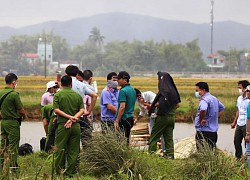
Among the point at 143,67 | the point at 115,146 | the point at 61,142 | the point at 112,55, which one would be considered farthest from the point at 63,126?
the point at 112,55

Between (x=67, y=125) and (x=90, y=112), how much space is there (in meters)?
1.37

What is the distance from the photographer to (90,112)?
28.4 feet

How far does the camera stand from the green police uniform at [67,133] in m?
7.35

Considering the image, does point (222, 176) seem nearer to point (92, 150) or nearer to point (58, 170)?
point (92, 150)

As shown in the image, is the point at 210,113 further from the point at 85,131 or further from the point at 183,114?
the point at 183,114

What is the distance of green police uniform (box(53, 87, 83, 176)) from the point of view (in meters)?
7.35

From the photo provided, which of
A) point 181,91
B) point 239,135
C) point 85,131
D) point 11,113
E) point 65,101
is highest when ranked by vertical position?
point 65,101

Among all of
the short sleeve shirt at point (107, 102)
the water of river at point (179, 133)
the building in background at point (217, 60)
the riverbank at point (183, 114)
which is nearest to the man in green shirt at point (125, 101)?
the short sleeve shirt at point (107, 102)

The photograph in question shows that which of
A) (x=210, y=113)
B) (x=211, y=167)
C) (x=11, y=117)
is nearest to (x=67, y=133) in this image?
(x=11, y=117)

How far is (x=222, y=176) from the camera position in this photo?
647 centimetres

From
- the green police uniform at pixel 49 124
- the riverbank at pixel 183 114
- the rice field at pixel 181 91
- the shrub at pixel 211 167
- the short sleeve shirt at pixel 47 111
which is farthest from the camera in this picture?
the rice field at pixel 181 91

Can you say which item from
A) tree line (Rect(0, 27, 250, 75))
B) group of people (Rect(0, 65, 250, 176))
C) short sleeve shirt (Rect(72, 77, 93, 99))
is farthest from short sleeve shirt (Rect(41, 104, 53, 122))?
tree line (Rect(0, 27, 250, 75))

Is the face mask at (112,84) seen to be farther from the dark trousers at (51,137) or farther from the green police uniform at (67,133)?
the green police uniform at (67,133)

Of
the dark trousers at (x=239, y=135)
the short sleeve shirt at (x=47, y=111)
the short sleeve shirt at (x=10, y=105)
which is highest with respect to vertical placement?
the short sleeve shirt at (x=10, y=105)
